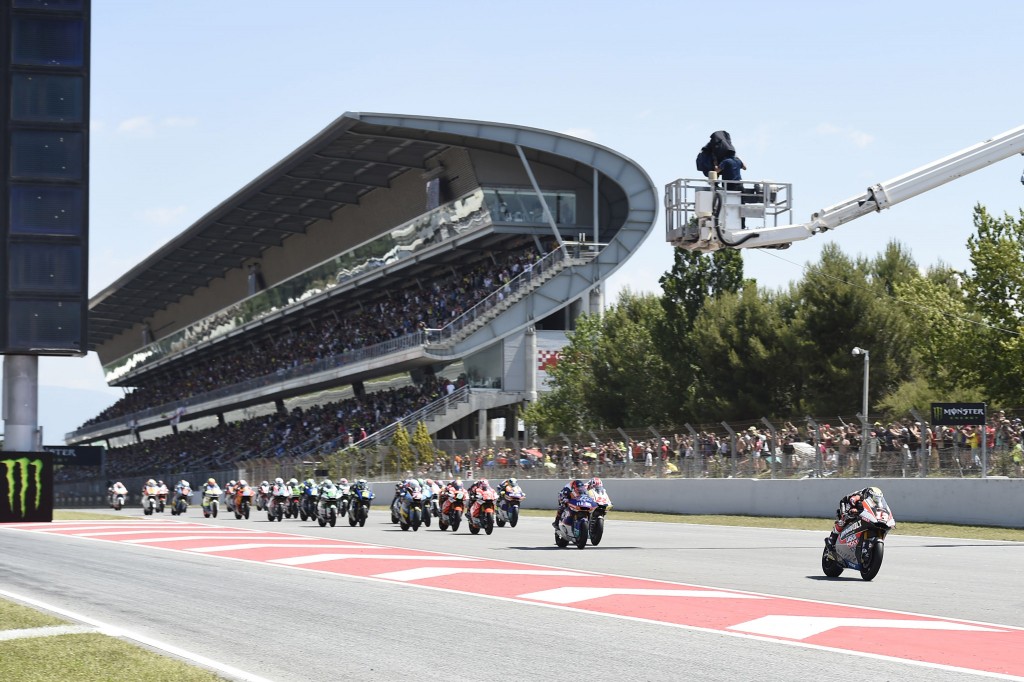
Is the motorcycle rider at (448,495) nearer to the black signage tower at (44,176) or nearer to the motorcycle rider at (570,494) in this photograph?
the motorcycle rider at (570,494)

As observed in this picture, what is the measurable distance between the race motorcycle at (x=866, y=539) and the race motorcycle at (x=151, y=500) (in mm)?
33730

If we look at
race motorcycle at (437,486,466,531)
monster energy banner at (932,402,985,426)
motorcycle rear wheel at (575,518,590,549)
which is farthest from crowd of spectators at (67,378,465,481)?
motorcycle rear wheel at (575,518,590,549)

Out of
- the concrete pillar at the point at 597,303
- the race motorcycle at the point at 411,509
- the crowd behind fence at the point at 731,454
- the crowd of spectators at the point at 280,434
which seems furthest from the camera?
the concrete pillar at the point at 597,303

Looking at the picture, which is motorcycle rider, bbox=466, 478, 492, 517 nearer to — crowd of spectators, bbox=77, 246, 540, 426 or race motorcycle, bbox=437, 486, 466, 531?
race motorcycle, bbox=437, 486, 466, 531

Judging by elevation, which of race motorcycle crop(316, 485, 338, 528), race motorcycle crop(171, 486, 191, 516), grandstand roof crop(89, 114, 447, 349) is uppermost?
grandstand roof crop(89, 114, 447, 349)

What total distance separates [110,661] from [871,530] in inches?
364

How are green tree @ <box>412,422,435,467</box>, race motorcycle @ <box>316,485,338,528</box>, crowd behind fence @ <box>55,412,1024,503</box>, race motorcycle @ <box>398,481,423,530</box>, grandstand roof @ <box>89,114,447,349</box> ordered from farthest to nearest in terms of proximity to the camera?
grandstand roof @ <box>89,114,447,349</box> < green tree @ <box>412,422,435,467</box> < race motorcycle @ <box>316,485,338,528</box> < race motorcycle @ <box>398,481,423,530</box> < crowd behind fence @ <box>55,412,1024,503</box>

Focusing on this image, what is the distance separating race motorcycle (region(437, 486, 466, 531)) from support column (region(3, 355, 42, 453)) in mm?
12788

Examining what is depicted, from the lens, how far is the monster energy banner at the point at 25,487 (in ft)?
106

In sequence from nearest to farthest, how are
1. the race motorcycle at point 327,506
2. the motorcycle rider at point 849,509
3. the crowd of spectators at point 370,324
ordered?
the motorcycle rider at point 849,509 → the race motorcycle at point 327,506 → the crowd of spectators at point 370,324

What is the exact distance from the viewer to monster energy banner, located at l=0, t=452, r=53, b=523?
32.2m

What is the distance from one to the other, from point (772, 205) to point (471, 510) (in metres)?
9.54

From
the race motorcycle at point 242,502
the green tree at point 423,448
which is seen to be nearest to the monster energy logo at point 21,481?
the race motorcycle at point 242,502

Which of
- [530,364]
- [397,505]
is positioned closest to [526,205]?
[530,364]
